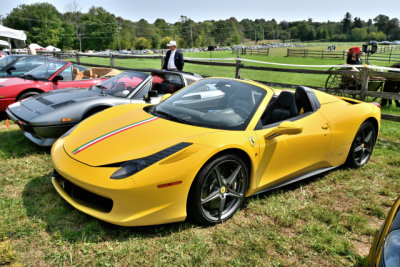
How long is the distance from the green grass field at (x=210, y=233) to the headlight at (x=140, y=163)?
22.1 inches

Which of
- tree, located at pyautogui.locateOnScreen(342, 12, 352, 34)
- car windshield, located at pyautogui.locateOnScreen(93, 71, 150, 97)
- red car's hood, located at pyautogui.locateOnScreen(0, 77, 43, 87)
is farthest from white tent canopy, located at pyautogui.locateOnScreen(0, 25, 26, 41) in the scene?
tree, located at pyautogui.locateOnScreen(342, 12, 352, 34)

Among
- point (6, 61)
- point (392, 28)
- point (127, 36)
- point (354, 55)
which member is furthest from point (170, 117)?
point (392, 28)

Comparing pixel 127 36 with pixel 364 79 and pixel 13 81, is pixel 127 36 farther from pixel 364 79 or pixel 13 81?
pixel 364 79

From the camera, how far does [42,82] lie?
268 inches

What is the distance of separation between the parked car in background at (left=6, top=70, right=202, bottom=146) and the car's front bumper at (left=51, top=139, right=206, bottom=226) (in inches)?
81.8

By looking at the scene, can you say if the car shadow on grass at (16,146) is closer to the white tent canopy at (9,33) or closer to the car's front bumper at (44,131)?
the car's front bumper at (44,131)

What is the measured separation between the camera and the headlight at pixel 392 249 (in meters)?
1.45

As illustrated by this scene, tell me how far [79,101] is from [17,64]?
15.2 feet

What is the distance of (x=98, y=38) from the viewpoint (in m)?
97.2

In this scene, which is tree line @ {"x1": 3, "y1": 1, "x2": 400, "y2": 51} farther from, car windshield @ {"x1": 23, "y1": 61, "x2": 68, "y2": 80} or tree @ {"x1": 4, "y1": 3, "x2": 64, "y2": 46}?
car windshield @ {"x1": 23, "y1": 61, "x2": 68, "y2": 80}

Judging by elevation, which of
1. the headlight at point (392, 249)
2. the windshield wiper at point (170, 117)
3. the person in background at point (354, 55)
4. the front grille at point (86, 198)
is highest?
the person in background at point (354, 55)

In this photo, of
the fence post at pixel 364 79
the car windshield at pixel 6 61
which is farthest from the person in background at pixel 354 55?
the car windshield at pixel 6 61

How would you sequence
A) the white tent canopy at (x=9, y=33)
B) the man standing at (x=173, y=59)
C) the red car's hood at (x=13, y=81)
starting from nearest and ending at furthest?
→ the red car's hood at (x=13, y=81) < the man standing at (x=173, y=59) < the white tent canopy at (x=9, y=33)

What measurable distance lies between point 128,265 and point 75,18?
11358 centimetres
